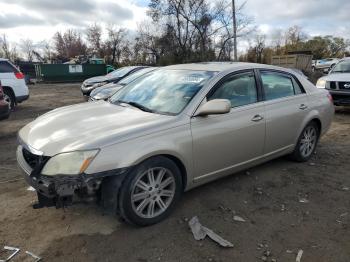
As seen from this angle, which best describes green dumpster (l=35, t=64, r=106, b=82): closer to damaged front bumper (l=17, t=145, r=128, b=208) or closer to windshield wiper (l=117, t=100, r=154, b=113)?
windshield wiper (l=117, t=100, r=154, b=113)

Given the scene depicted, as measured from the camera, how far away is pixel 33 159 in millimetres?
3479

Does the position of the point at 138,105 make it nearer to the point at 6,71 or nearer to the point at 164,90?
the point at 164,90

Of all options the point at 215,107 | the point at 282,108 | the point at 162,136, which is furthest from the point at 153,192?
the point at 282,108

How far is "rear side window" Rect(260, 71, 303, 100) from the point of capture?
15.5 feet

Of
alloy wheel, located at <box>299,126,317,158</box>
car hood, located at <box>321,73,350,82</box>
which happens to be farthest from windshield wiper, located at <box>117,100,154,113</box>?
car hood, located at <box>321,73,350,82</box>

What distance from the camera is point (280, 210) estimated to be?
395cm

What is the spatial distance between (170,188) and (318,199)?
73.7 inches

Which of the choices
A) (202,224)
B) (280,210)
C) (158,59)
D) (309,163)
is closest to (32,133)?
(202,224)

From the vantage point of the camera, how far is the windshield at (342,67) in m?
10.7

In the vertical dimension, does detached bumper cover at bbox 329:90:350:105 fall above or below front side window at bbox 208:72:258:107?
below

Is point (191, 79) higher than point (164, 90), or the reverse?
point (191, 79)

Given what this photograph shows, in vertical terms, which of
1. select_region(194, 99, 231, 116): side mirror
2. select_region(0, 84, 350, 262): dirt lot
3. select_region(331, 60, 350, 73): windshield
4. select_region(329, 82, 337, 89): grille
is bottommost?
select_region(0, 84, 350, 262): dirt lot

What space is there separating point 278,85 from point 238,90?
90cm

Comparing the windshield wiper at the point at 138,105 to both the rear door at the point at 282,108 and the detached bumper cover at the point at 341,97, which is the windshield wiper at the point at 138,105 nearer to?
the rear door at the point at 282,108
